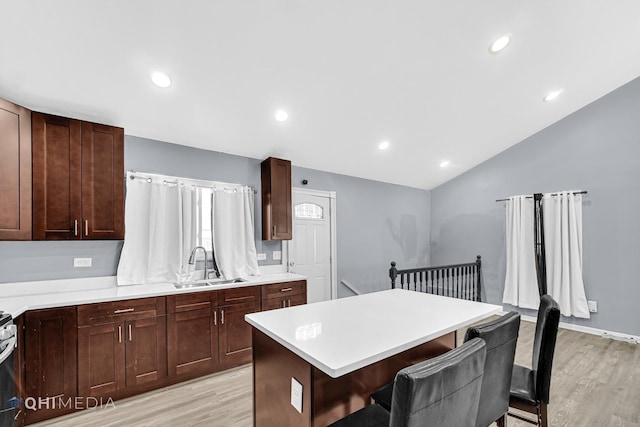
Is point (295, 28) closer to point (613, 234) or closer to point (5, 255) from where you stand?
point (5, 255)

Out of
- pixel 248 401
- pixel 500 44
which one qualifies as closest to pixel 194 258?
pixel 248 401

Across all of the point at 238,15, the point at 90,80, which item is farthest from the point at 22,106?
the point at 238,15

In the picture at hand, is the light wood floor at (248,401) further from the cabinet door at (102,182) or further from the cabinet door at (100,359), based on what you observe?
the cabinet door at (102,182)

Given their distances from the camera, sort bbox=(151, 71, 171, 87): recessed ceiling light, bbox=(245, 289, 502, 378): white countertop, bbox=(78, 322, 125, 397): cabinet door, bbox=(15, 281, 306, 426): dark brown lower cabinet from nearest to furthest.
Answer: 1. bbox=(245, 289, 502, 378): white countertop
2. bbox=(15, 281, 306, 426): dark brown lower cabinet
3. bbox=(78, 322, 125, 397): cabinet door
4. bbox=(151, 71, 171, 87): recessed ceiling light

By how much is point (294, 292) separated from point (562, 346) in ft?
11.6

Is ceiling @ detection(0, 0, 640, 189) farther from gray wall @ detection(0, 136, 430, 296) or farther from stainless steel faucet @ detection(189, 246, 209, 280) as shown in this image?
stainless steel faucet @ detection(189, 246, 209, 280)

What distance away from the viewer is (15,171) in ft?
7.37

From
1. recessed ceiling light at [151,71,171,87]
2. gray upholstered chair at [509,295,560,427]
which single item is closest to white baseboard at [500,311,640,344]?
gray upholstered chair at [509,295,560,427]

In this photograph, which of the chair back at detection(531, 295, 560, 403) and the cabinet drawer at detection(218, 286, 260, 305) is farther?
the cabinet drawer at detection(218, 286, 260, 305)

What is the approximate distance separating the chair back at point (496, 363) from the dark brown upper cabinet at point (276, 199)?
9.25 ft

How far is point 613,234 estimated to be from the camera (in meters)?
3.95

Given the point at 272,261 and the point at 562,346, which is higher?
the point at 272,261

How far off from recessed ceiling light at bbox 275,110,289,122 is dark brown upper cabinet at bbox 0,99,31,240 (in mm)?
2141

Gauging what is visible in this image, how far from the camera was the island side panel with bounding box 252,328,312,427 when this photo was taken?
4.30ft
